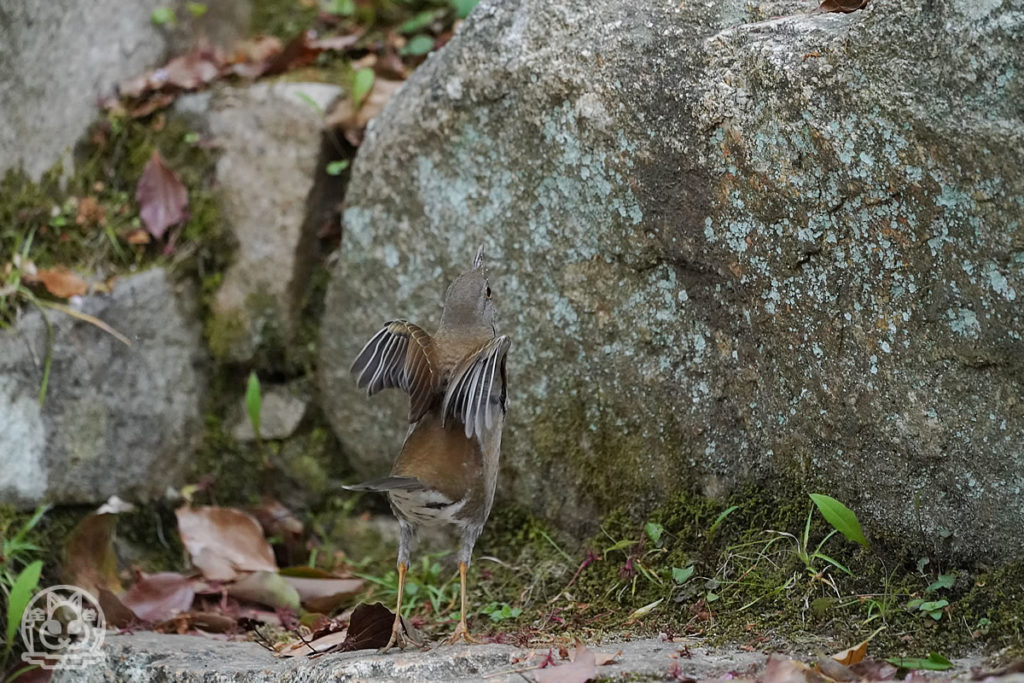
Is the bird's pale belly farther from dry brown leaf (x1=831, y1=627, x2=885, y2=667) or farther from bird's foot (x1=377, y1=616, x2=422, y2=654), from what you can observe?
dry brown leaf (x1=831, y1=627, x2=885, y2=667)

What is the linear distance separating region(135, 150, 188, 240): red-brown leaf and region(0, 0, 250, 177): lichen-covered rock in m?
0.42

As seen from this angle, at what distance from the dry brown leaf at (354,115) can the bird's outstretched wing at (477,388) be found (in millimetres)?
1928

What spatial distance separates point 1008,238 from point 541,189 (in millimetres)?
1775

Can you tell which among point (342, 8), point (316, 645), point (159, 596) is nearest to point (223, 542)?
point (159, 596)

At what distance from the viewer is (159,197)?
5422 mm

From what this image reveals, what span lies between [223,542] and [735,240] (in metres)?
2.70

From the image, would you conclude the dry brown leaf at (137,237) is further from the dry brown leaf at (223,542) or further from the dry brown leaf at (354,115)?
the dry brown leaf at (223,542)

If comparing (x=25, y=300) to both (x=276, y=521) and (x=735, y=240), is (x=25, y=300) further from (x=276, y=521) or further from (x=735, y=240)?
(x=735, y=240)

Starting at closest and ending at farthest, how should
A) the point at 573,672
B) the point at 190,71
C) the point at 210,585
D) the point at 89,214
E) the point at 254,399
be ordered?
1. the point at 573,672
2. the point at 210,585
3. the point at 254,399
4. the point at 89,214
5. the point at 190,71

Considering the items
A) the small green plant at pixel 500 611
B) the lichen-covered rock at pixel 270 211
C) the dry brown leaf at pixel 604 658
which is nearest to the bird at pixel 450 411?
the small green plant at pixel 500 611

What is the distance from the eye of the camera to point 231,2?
622 centimetres

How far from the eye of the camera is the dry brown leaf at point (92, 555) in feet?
15.3

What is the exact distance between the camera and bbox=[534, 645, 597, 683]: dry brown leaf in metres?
3.01

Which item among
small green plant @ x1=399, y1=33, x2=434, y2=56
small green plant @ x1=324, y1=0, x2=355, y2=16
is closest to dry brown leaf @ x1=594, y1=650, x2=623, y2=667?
small green plant @ x1=399, y1=33, x2=434, y2=56
